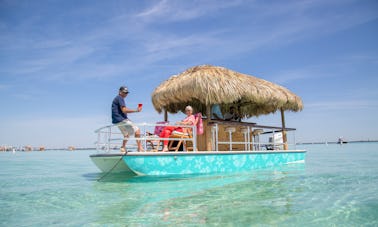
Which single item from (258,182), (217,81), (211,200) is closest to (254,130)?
(217,81)

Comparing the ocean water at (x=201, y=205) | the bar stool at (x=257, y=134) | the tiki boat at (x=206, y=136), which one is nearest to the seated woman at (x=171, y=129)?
the tiki boat at (x=206, y=136)

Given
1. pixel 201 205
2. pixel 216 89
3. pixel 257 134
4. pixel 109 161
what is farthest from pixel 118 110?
pixel 257 134

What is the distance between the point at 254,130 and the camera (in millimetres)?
12016

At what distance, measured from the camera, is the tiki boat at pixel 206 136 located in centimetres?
754

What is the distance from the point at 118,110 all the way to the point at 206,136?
2.92 m

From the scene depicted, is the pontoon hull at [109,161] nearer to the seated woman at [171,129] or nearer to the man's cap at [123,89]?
the seated woman at [171,129]

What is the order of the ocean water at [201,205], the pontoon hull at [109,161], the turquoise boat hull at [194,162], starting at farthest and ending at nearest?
1. the pontoon hull at [109,161]
2. the turquoise boat hull at [194,162]
3. the ocean water at [201,205]

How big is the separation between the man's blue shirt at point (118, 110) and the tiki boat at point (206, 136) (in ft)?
0.74

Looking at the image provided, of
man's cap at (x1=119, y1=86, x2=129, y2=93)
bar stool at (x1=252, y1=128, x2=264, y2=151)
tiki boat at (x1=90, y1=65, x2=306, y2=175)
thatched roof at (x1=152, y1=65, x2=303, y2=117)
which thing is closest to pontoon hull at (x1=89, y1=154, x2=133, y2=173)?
tiki boat at (x1=90, y1=65, x2=306, y2=175)

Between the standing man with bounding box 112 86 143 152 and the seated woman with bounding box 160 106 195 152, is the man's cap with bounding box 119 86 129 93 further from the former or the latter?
the seated woman with bounding box 160 106 195 152

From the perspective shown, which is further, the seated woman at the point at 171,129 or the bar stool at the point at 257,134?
the bar stool at the point at 257,134

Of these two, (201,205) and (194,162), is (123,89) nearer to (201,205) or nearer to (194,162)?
(194,162)

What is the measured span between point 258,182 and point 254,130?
5.56 meters

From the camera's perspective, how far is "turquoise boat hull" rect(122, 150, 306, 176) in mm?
7238
